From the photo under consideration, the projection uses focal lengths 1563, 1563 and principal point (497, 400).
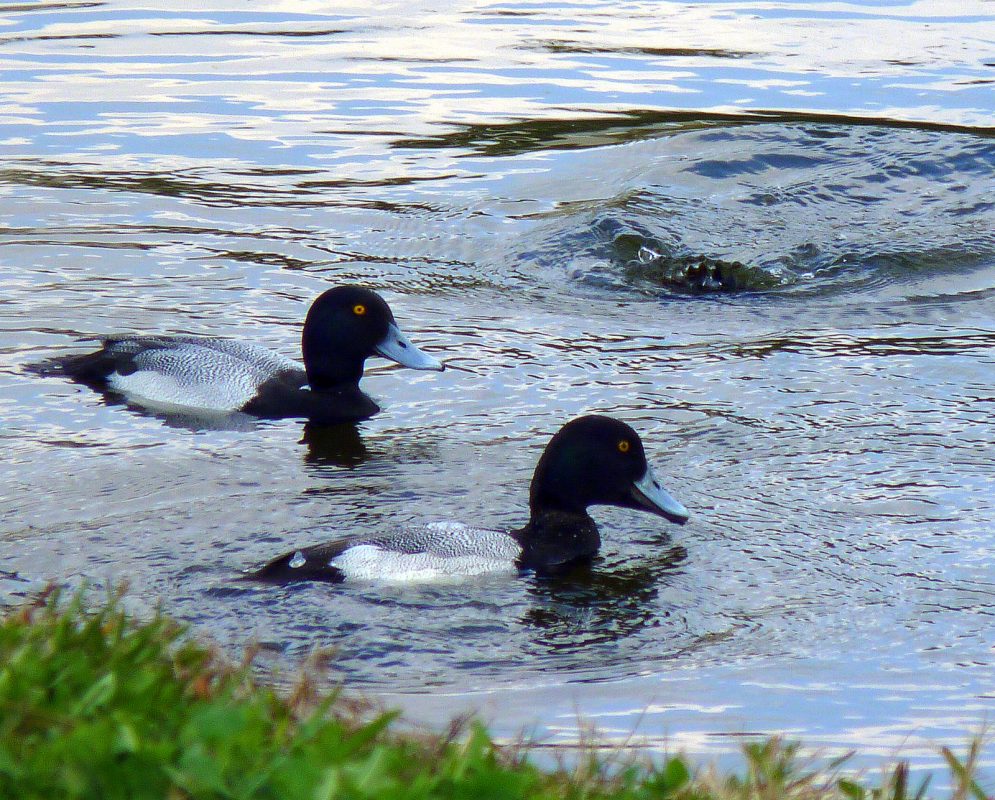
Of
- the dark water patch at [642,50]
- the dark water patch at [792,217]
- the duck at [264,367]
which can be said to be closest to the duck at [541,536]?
the duck at [264,367]

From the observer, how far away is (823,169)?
1483 cm

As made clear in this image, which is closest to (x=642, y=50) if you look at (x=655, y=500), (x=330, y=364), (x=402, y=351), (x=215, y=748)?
(x=402, y=351)

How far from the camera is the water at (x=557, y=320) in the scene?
6.04m

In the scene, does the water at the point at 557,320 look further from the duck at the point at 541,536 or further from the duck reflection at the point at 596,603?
the duck at the point at 541,536

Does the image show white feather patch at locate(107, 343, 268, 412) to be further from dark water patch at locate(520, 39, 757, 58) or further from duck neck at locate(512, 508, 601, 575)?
dark water patch at locate(520, 39, 757, 58)

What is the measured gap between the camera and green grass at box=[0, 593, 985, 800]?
293 centimetres

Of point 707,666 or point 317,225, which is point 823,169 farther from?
point 707,666

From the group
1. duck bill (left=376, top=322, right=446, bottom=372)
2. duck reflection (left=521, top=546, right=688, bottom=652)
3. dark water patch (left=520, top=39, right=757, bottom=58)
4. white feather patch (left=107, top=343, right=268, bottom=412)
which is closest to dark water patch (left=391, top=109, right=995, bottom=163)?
dark water patch (left=520, top=39, right=757, bottom=58)

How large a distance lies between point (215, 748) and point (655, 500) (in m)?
4.50

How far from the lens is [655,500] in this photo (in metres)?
7.38

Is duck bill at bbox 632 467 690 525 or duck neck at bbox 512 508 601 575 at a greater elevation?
duck bill at bbox 632 467 690 525

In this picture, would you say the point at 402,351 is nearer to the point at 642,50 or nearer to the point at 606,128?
the point at 606,128

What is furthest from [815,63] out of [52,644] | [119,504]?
[52,644]

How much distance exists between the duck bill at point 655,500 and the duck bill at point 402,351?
2.74 m
